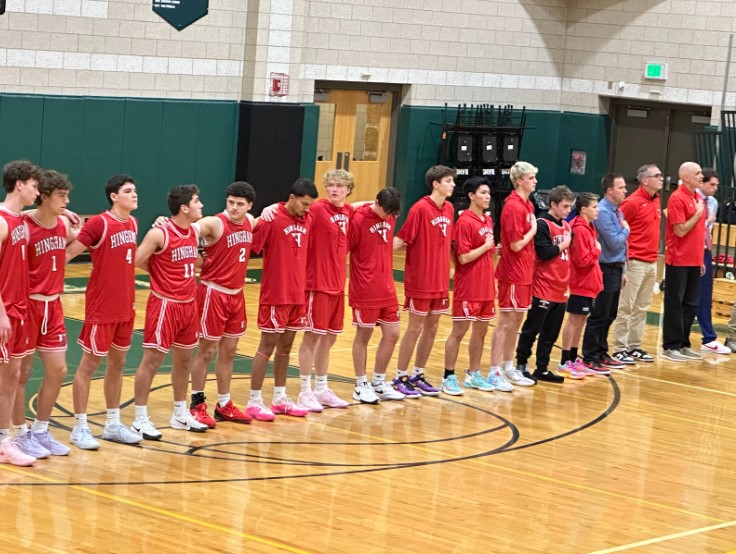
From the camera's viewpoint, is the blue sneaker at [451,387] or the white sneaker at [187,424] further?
the blue sneaker at [451,387]

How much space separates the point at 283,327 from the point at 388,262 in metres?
1.10

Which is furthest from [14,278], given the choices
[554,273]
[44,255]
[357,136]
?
[357,136]

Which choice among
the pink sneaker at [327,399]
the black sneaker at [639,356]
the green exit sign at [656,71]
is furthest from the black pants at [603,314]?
the green exit sign at [656,71]

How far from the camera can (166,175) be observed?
53.9ft

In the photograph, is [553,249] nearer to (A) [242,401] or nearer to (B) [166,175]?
(A) [242,401]

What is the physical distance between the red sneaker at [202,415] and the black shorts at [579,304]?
150 inches

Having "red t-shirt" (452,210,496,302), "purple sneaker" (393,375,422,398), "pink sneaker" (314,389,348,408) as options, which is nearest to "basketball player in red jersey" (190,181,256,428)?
"pink sneaker" (314,389,348,408)

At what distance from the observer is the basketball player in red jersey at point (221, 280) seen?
860 centimetres

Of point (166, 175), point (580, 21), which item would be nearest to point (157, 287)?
point (166, 175)

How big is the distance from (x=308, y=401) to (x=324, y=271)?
964 mm

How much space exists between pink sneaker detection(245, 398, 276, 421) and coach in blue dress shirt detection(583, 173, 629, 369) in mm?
3732

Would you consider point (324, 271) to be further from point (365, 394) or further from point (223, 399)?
point (223, 399)

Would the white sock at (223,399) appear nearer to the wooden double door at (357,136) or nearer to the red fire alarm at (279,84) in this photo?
the red fire alarm at (279,84)

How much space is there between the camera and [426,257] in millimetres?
9906
